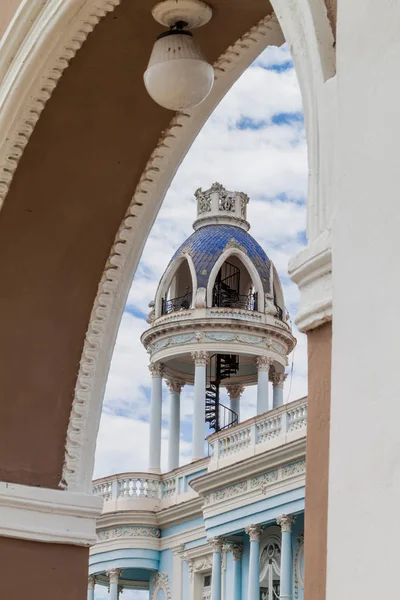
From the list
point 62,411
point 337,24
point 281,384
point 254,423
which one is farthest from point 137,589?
point 337,24

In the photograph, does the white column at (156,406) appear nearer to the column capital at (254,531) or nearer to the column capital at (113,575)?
the column capital at (113,575)

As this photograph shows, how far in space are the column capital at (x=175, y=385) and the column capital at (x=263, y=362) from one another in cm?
266

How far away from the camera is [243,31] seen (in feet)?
14.9

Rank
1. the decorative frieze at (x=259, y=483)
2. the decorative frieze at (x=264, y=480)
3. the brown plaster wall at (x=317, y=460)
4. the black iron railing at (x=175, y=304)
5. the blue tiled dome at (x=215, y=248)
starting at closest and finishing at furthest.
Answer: the brown plaster wall at (x=317, y=460)
the decorative frieze at (x=259, y=483)
the decorative frieze at (x=264, y=480)
the blue tiled dome at (x=215, y=248)
the black iron railing at (x=175, y=304)

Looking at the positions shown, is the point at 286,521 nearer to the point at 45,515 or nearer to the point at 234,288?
the point at 234,288

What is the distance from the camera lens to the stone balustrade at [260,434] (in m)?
19.0

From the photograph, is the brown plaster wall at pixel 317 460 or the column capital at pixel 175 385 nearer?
the brown plaster wall at pixel 317 460

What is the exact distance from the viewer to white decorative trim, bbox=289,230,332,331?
245 centimetres

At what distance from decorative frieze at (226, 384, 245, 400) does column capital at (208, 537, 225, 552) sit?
21.8 ft

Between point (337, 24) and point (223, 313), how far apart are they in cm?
2217

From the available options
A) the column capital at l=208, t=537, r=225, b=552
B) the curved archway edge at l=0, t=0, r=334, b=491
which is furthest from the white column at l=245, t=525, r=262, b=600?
the curved archway edge at l=0, t=0, r=334, b=491

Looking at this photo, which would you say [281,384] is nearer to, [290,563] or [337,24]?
[290,563]

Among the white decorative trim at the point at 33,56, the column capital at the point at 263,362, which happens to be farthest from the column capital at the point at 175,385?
the white decorative trim at the point at 33,56

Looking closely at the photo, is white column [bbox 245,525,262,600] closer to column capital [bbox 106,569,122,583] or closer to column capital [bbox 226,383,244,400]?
column capital [bbox 106,569,122,583]
